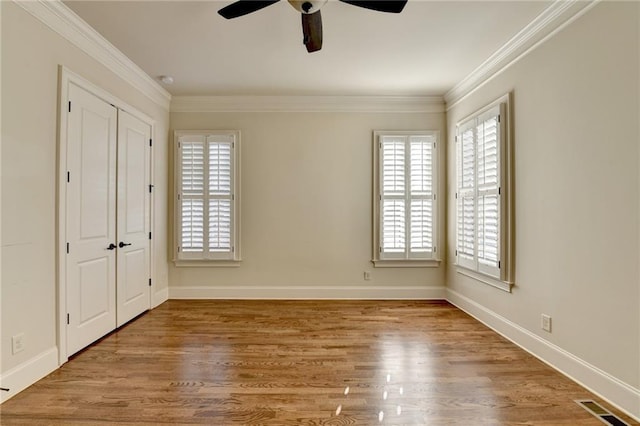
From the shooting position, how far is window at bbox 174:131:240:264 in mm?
4750

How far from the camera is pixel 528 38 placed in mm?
3033

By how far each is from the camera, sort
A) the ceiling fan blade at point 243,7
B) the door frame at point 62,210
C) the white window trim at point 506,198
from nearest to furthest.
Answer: the ceiling fan blade at point 243,7, the door frame at point 62,210, the white window trim at point 506,198

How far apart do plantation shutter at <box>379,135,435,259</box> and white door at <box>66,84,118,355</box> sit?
→ 10.6 feet

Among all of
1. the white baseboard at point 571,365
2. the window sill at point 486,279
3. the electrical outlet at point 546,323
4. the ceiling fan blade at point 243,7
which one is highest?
the ceiling fan blade at point 243,7

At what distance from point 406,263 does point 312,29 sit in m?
3.33

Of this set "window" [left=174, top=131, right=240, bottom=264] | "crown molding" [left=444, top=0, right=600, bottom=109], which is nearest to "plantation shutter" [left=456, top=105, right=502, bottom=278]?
"crown molding" [left=444, top=0, right=600, bottom=109]

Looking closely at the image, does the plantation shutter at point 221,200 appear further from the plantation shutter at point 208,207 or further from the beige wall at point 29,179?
the beige wall at point 29,179

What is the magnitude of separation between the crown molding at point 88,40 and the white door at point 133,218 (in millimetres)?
444

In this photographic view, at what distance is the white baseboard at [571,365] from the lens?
2141mm

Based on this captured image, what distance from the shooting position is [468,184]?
4.09 m

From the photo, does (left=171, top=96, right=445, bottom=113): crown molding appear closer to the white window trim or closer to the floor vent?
the white window trim

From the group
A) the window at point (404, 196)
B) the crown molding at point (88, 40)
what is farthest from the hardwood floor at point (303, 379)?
the crown molding at point (88, 40)

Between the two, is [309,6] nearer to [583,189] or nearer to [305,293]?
[583,189]

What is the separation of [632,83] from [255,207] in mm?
3969
